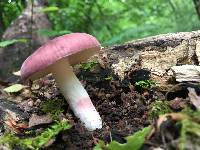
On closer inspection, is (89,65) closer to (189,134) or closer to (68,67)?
(68,67)

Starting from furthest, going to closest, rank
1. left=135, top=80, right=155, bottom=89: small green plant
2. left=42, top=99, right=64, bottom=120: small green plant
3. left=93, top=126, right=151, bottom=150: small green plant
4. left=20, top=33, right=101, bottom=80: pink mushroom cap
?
left=135, top=80, right=155, bottom=89: small green plant → left=42, top=99, right=64, bottom=120: small green plant → left=20, top=33, right=101, bottom=80: pink mushroom cap → left=93, top=126, right=151, bottom=150: small green plant

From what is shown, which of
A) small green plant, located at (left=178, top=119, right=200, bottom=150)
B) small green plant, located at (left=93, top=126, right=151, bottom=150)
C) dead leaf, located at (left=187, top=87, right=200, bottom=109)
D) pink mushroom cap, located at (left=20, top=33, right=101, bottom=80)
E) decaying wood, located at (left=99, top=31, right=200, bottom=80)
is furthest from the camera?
decaying wood, located at (left=99, top=31, right=200, bottom=80)

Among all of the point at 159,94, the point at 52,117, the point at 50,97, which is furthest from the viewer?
the point at 50,97

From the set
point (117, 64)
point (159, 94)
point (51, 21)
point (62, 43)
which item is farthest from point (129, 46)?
point (51, 21)

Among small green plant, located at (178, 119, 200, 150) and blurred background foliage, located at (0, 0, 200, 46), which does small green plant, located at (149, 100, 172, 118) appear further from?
blurred background foliage, located at (0, 0, 200, 46)

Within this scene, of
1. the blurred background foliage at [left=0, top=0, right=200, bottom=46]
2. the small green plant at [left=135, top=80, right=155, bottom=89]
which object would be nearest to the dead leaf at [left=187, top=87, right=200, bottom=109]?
the small green plant at [left=135, top=80, right=155, bottom=89]

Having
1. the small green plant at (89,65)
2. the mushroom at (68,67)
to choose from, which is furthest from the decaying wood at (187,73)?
the small green plant at (89,65)

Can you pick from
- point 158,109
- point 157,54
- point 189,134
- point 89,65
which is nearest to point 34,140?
point 158,109

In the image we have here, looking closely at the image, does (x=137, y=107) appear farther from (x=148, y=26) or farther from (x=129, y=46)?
(x=148, y=26)
